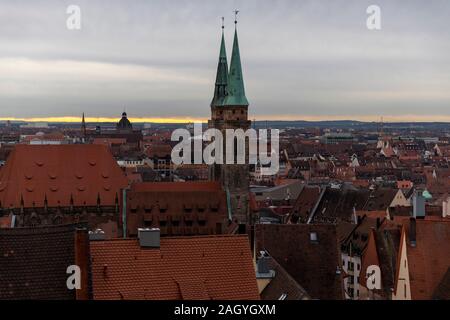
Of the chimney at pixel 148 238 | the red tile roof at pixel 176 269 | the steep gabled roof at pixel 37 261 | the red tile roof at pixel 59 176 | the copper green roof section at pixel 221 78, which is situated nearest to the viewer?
the steep gabled roof at pixel 37 261

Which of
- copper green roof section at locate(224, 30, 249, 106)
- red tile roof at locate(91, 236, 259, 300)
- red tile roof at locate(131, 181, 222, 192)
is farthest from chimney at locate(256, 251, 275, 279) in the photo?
copper green roof section at locate(224, 30, 249, 106)

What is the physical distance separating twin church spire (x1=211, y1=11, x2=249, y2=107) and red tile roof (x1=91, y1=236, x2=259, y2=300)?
44232mm

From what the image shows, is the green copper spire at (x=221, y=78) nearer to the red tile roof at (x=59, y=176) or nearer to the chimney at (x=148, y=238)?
the red tile roof at (x=59, y=176)

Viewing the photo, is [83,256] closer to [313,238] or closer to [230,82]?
[313,238]

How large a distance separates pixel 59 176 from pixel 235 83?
59.4 feet

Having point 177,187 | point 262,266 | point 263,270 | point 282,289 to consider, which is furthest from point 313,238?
point 177,187

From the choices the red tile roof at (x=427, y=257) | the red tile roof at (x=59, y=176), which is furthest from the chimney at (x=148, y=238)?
the red tile roof at (x=59, y=176)

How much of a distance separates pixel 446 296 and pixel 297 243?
9.40 metres

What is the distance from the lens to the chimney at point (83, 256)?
1734 centimetres
